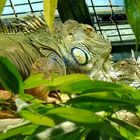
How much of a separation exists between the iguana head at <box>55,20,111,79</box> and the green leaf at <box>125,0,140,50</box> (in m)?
2.33

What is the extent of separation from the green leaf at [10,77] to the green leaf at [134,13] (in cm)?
10

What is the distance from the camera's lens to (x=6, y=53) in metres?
2.42

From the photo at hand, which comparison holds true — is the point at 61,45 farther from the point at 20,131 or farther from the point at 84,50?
the point at 20,131

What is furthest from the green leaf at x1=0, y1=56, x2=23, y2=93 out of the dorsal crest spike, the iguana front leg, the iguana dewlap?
the dorsal crest spike

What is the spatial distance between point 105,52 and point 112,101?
2.56 m

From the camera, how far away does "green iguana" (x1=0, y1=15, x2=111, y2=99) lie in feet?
9.04

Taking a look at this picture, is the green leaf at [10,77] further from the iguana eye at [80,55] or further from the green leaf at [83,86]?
the iguana eye at [80,55]

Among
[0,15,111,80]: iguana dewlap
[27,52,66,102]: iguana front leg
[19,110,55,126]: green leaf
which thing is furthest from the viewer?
[0,15,111,80]: iguana dewlap

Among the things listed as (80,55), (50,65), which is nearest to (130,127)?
(50,65)

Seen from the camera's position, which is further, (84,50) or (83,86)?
(84,50)

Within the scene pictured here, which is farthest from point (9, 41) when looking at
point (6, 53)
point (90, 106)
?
point (90, 106)

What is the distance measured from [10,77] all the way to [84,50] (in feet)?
8.08

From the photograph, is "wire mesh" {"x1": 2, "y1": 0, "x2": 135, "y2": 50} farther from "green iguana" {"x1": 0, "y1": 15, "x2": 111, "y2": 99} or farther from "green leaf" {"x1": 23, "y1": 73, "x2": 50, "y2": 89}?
"green leaf" {"x1": 23, "y1": 73, "x2": 50, "y2": 89}

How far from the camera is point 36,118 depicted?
1.41ft
